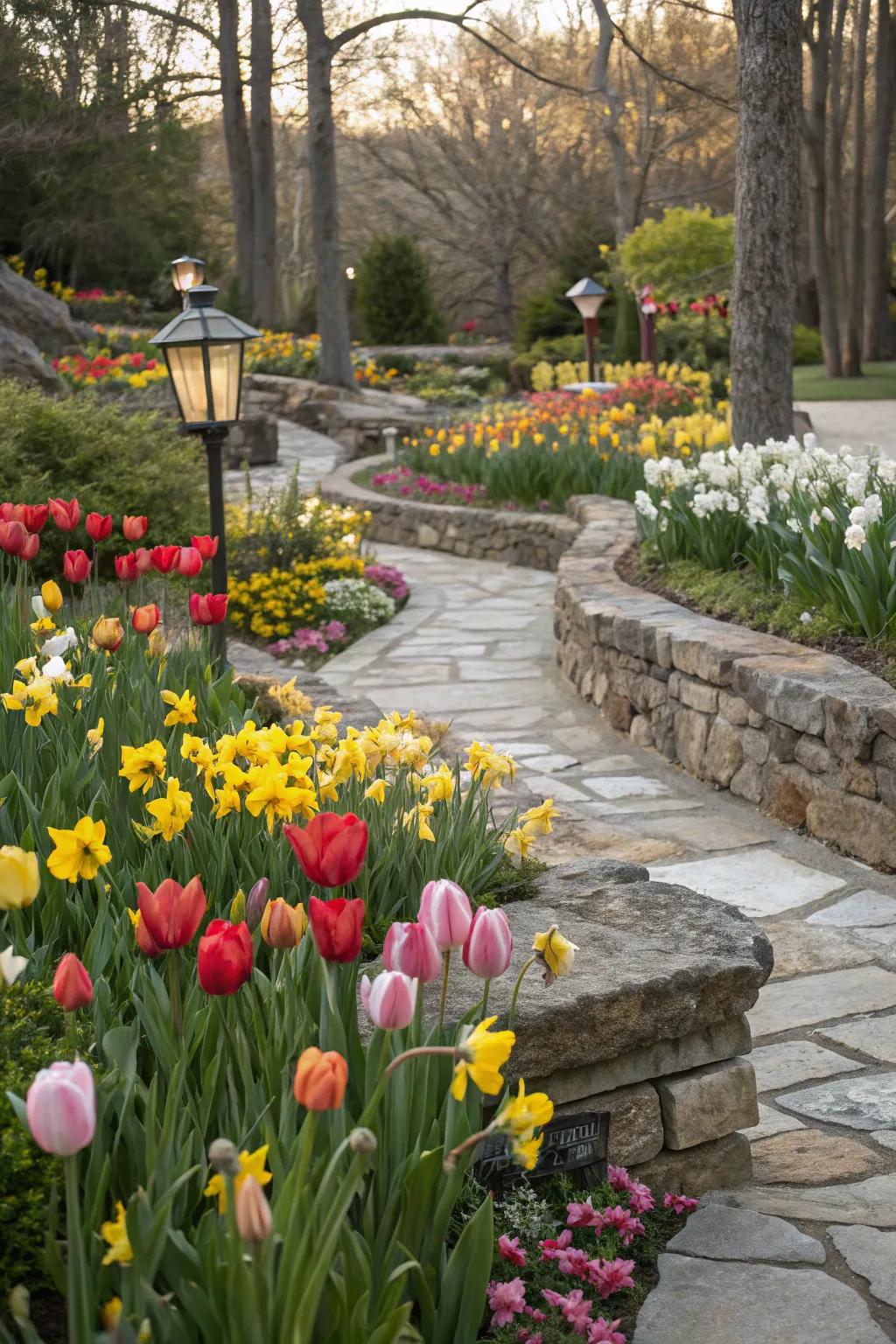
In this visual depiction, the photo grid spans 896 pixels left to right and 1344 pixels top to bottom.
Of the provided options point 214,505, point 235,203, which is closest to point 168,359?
point 214,505

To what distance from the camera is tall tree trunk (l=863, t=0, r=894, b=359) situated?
20.3 meters

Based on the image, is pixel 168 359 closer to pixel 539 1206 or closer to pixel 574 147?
pixel 539 1206

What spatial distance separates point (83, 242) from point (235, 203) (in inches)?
111

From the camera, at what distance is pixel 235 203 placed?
23.5 metres

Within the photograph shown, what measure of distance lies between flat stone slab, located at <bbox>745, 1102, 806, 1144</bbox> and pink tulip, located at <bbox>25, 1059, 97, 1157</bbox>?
73.8 inches

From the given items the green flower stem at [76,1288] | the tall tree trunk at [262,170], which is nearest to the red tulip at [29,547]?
the green flower stem at [76,1288]

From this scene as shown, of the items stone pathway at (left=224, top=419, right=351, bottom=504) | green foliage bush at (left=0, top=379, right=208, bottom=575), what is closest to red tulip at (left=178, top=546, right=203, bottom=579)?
green foliage bush at (left=0, top=379, right=208, bottom=575)

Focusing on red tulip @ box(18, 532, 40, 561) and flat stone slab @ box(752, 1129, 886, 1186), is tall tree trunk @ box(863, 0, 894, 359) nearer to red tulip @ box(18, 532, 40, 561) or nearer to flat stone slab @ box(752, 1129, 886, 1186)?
red tulip @ box(18, 532, 40, 561)

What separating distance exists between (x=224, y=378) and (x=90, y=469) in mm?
2422

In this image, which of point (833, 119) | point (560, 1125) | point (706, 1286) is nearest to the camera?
point (706, 1286)

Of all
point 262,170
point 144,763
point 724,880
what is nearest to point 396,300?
point 262,170

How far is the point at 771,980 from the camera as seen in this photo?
146 inches

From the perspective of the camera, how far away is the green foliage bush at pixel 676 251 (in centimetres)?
1917

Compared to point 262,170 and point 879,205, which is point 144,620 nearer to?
point 262,170
